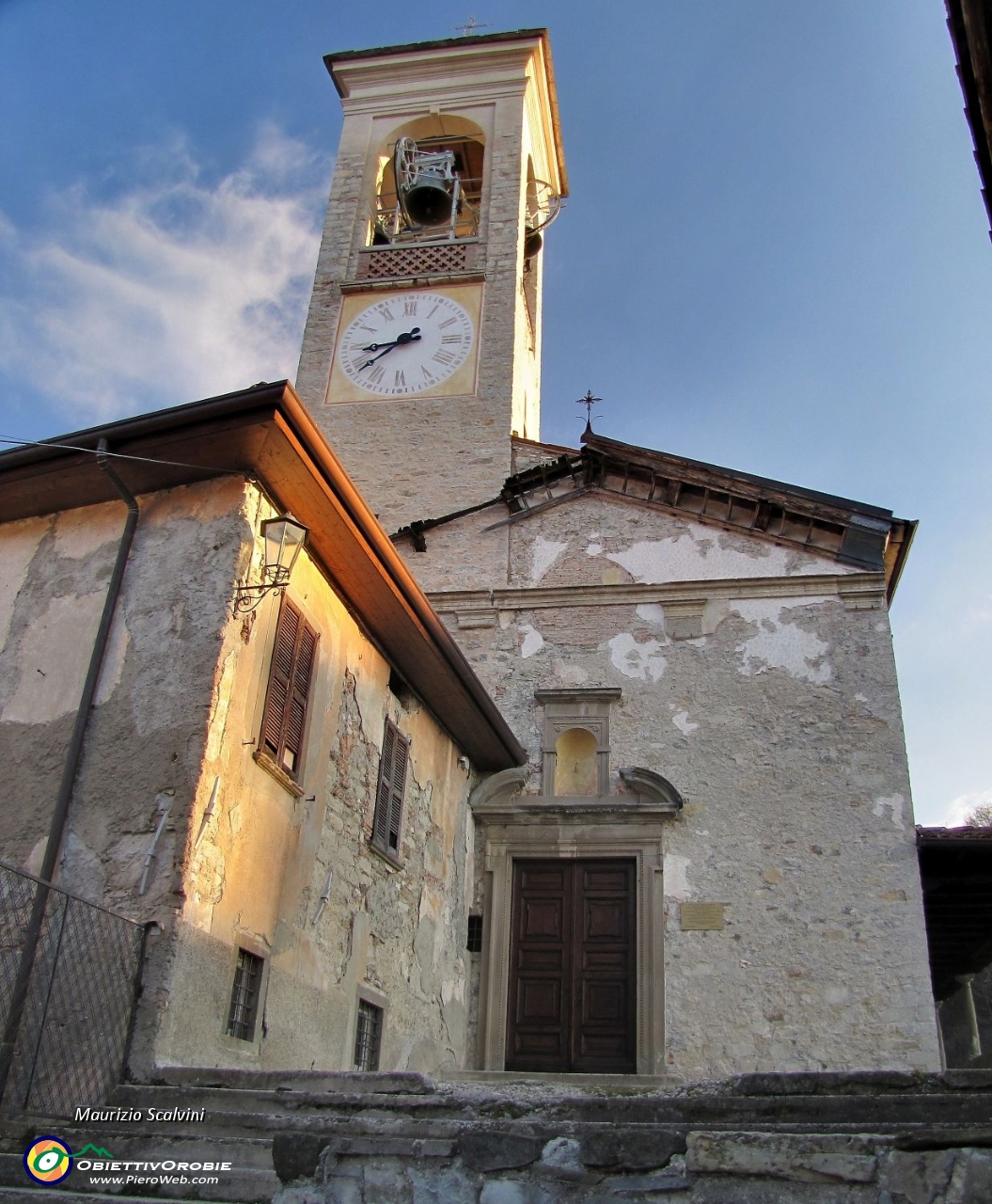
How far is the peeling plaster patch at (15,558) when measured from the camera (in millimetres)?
7379

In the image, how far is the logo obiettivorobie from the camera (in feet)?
14.3

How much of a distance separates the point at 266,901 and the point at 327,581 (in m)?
2.37

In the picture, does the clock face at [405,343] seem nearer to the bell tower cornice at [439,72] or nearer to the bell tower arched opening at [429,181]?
the bell tower arched opening at [429,181]

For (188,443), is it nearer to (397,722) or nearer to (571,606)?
(397,722)

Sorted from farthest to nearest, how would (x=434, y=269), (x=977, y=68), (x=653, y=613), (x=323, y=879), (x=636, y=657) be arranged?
(x=434, y=269) < (x=653, y=613) < (x=636, y=657) < (x=323, y=879) < (x=977, y=68)

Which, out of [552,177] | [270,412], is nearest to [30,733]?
[270,412]

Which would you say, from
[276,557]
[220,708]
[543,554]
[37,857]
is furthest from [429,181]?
[37,857]

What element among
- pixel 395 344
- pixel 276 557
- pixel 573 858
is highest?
pixel 395 344

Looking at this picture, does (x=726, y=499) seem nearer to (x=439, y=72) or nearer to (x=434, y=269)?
(x=434, y=269)

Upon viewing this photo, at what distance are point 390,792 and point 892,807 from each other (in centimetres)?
440

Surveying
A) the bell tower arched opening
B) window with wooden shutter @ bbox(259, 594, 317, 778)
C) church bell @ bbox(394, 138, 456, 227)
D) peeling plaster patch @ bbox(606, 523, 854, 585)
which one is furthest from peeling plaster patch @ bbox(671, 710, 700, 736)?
church bell @ bbox(394, 138, 456, 227)

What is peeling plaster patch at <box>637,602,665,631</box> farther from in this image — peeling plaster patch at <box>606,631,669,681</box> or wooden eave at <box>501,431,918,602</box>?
wooden eave at <box>501,431,918,602</box>

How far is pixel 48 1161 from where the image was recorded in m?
4.45

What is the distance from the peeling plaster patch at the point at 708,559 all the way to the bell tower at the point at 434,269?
2.15 metres
